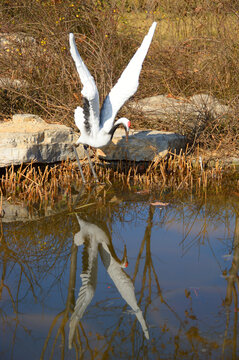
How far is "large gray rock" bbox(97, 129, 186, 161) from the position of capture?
275 inches

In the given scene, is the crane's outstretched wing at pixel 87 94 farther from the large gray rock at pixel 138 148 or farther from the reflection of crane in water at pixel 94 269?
the reflection of crane in water at pixel 94 269

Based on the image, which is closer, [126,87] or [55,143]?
[126,87]

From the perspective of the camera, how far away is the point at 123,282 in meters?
3.77

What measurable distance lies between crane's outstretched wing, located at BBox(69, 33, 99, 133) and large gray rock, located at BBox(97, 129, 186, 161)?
1.09m

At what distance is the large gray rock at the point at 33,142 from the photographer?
6.23m

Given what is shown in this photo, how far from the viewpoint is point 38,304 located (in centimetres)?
344

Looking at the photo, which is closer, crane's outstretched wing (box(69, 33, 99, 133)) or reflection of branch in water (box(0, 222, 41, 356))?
reflection of branch in water (box(0, 222, 41, 356))

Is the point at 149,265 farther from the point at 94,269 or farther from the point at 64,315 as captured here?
the point at 64,315

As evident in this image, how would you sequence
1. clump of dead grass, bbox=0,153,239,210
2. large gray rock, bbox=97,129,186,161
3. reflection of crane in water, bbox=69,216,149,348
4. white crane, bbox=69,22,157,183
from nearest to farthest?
reflection of crane in water, bbox=69,216,149,348 < white crane, bbox=69,22,157,183 < clump of dead grass, bbox=0,153,239,210 < large gray rock, bbox=97,129,186,161

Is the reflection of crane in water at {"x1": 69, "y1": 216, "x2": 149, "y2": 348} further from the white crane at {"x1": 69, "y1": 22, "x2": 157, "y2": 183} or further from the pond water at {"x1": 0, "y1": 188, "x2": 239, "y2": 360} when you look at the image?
the white crane at {"x1": 69, "y1": 22, "x2": 157, "y2": 183}

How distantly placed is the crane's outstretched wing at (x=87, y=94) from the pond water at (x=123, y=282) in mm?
990

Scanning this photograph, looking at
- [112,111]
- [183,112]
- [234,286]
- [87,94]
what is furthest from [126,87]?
[234,286]

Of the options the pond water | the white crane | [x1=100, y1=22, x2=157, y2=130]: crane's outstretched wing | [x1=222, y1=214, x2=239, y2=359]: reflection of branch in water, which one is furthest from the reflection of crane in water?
[x1=100, y1=22, x2=157, y2=130]: crane's outstretched wing

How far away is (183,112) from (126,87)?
204cm
